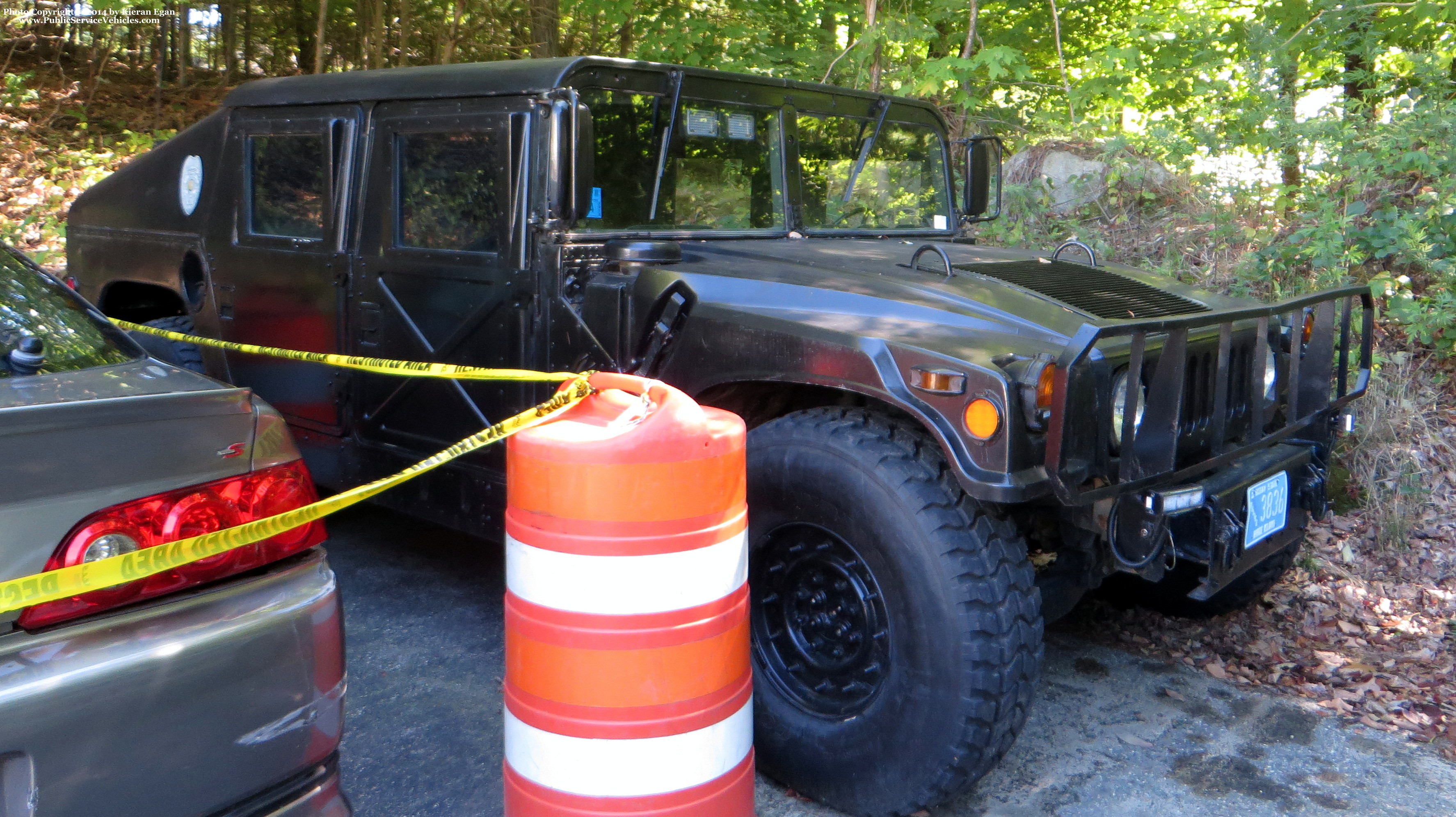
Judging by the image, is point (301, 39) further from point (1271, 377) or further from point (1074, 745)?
point (1074, 745)

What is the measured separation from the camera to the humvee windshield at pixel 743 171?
3.38m

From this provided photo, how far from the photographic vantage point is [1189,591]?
13.0ft

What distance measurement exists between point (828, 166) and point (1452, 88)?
445 centimetres

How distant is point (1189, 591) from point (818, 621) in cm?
185

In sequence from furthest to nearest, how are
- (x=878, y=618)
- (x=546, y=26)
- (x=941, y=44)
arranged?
1. (x=546, y=26)
2. (x=941, y=44)
3. (x=878, y=618)

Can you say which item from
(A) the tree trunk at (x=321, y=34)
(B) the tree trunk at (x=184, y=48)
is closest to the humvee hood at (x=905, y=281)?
(A) the tree trunk at (x=321, y=34)

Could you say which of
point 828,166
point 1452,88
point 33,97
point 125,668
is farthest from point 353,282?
point 33,97

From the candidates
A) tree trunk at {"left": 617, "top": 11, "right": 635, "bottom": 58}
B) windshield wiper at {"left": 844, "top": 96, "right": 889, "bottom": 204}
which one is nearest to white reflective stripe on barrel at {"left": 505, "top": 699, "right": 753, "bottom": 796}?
windshield wiper at {"left": 844, "top": 96, "right": 889, "bottom": 204}

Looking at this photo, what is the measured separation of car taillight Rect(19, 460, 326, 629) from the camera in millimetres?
1675

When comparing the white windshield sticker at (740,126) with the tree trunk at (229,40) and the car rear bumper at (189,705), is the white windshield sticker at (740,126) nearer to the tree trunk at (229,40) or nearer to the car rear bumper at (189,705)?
the car rear bumper at (189,705)

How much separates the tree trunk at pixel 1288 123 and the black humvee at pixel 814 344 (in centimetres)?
269

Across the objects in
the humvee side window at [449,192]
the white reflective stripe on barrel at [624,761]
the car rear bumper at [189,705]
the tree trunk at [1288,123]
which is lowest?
the white reflective stripe on barrel at [624,761]

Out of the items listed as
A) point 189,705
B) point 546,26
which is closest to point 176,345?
point 189,705

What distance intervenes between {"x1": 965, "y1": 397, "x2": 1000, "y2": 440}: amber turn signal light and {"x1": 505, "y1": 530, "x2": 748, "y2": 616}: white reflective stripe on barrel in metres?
0.67
